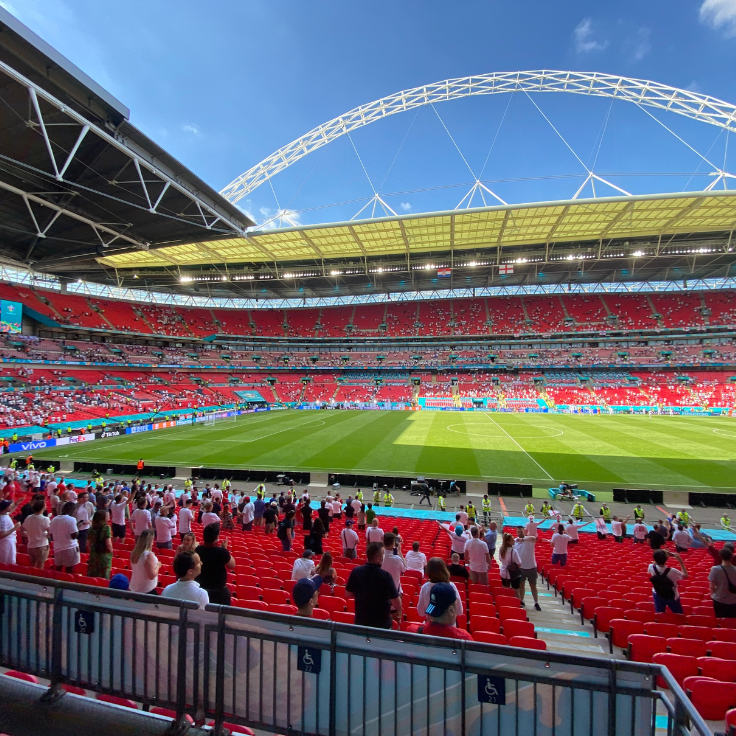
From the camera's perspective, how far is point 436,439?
109 feet

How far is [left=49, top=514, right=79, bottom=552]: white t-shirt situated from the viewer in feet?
19.2

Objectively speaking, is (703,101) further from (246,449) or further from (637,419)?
(246,449)

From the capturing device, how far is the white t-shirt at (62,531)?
231 inches

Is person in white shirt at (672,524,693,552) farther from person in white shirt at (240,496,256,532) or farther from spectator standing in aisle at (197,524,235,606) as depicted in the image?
person in white shirt at (240,496,256,532)

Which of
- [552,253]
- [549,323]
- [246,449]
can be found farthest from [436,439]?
[549,323]

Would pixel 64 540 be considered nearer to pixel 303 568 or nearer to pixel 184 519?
pixel 303 568

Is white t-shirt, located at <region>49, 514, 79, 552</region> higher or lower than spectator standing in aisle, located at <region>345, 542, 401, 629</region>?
lower

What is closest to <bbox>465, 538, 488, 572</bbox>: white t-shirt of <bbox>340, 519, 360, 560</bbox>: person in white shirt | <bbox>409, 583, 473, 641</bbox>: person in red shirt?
<bbox>340, 519, 360, 560</bbox>: person in white shirt

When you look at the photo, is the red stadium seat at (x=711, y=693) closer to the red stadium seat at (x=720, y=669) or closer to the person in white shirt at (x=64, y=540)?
the red stadium seat at (x=720, y=669)

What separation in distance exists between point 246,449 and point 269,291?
46.2 meters

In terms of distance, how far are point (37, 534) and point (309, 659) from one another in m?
5.81

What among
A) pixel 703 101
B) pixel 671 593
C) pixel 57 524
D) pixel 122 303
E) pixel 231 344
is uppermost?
pixel 703 101

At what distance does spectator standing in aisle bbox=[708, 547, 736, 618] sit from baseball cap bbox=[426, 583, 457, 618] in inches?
168

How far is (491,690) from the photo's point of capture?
7.82ft
